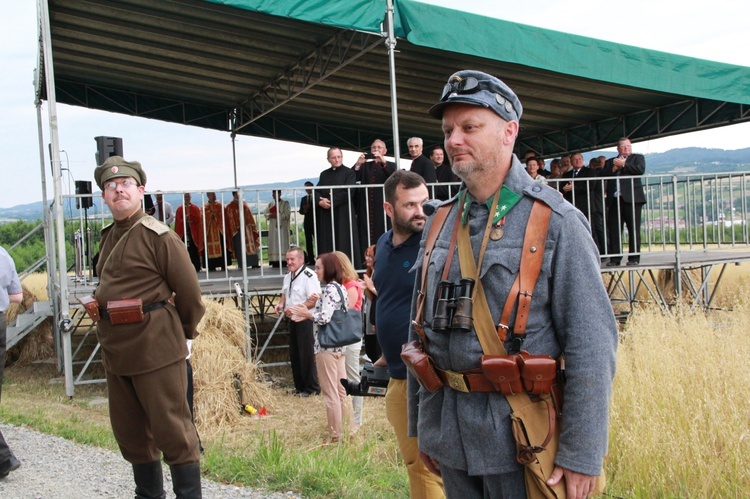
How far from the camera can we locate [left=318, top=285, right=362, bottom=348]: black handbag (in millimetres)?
6469

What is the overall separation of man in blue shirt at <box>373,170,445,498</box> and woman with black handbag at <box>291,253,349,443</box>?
3013 millimetres

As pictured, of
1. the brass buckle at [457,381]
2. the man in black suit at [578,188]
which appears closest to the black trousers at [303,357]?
the man in black suit at [578,188]

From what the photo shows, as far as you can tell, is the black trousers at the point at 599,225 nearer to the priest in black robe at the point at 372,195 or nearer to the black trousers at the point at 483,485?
the priest in black robe at the point at 372,195

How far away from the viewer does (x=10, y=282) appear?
5.54 metres

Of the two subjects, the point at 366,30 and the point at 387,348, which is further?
the point at 366,30

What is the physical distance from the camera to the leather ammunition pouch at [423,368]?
2.12 m

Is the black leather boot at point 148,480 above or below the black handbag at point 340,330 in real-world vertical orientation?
below

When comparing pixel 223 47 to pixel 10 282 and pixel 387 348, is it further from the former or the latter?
pixel 387 348

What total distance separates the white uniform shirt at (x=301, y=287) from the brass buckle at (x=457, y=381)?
568 centimetres

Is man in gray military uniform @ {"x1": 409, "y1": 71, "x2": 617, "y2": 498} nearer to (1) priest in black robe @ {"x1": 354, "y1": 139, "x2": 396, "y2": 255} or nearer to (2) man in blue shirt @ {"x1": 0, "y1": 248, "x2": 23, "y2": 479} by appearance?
(2) man in blue shirt @ {"x1": 0, "y1": 248, "x2": 23, "y2": 479}

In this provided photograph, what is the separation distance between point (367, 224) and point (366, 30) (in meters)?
2.48

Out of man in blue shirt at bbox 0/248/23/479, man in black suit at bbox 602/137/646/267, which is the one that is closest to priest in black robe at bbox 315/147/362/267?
man in black suit at bbox 602/137/646/267

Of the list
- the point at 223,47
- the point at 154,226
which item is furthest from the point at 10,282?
the point at 223,47

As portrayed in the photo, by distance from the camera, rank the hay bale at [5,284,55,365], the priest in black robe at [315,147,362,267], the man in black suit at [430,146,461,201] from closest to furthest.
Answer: the priest in black robe at [315,147,362,267] < the man in black suit at [430,146,461,201] < the hay bale at [5,284,55,365]
